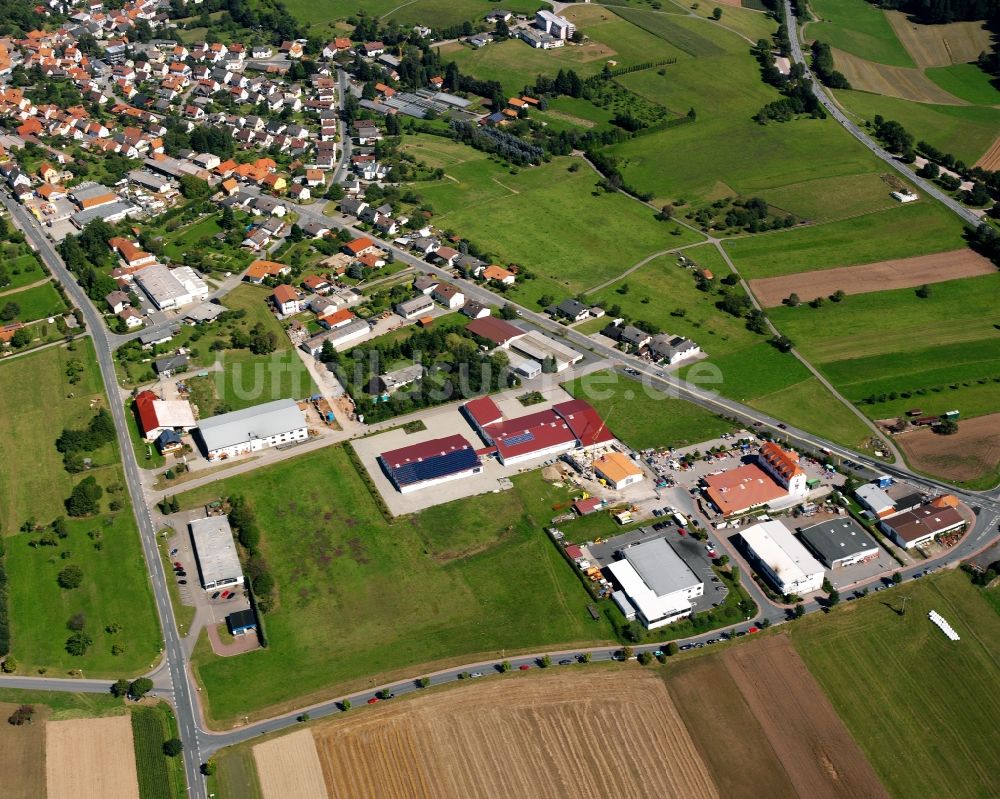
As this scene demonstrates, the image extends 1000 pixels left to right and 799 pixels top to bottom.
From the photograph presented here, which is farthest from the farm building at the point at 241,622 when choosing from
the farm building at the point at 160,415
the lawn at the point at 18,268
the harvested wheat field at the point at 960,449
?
the lawn at the point at 18,268

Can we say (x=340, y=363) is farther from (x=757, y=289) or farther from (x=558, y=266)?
(x=757, y=289)

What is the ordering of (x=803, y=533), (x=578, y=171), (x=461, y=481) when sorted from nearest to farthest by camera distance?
(x=803, y=533), (x=461, y=481), (x=578, y=171)

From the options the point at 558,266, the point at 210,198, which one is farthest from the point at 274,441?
the point at 210,198

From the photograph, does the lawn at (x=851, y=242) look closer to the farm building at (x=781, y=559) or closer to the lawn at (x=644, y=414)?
the lawn at (x=644, y=414)

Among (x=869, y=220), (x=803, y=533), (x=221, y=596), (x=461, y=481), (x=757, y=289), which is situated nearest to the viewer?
(x=221, y=596)

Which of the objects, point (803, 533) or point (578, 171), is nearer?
point (803, 533)

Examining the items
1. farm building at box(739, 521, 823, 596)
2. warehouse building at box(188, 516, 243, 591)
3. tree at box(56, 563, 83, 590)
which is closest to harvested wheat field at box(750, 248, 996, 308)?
farm building at box(739, 521, 823, 596)

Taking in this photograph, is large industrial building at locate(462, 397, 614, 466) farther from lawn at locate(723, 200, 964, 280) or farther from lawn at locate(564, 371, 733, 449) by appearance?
lawn at locate(723, 200, 964, 280)
